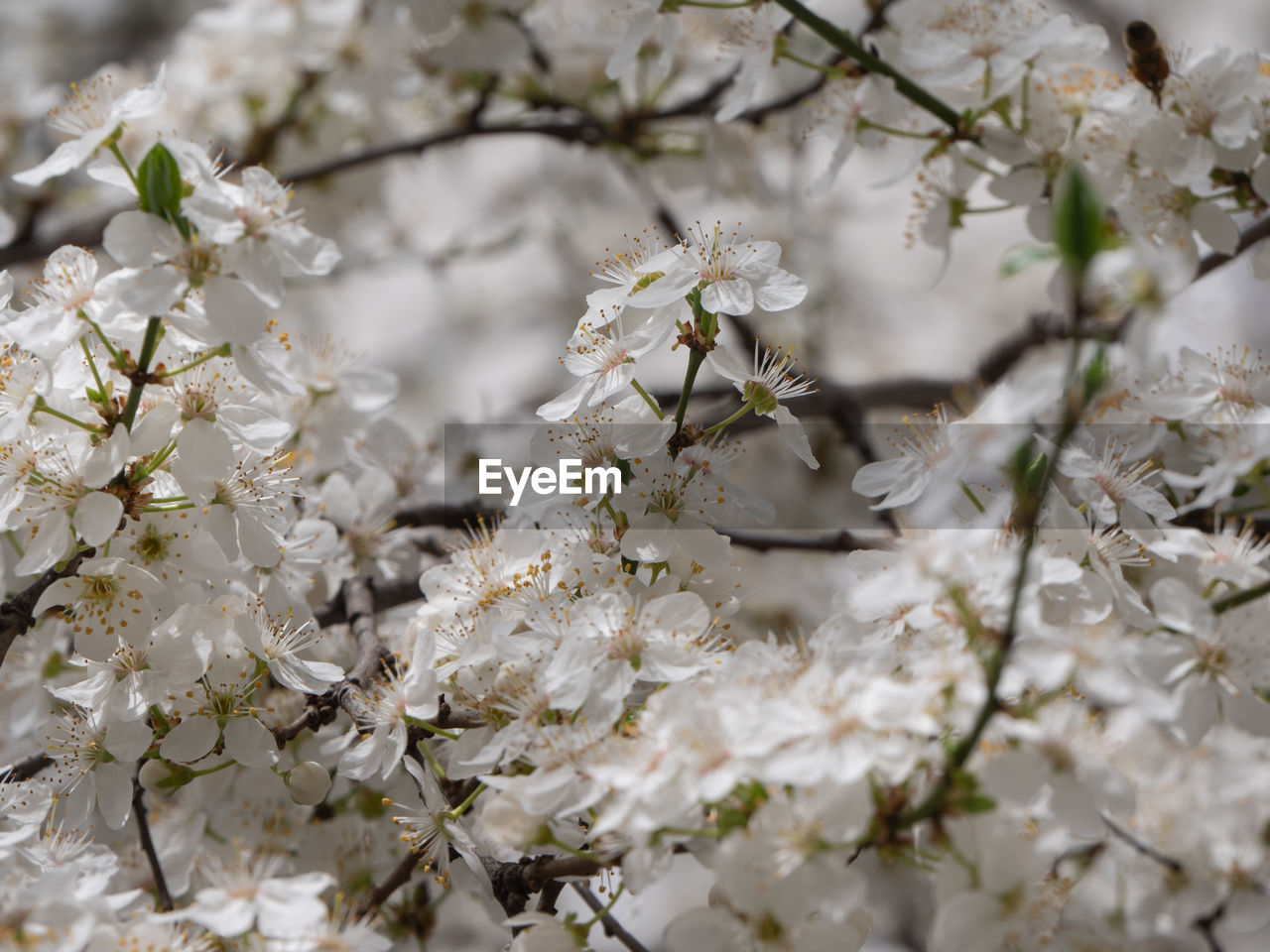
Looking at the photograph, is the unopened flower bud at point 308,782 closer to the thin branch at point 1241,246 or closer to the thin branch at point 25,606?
the thin branch at point 25,606

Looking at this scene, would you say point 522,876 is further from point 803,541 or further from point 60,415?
point 803,541

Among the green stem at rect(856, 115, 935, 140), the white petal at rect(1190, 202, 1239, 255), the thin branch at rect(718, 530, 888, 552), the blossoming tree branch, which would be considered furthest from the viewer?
the thin branch at rect(718, 530, 888, 552)

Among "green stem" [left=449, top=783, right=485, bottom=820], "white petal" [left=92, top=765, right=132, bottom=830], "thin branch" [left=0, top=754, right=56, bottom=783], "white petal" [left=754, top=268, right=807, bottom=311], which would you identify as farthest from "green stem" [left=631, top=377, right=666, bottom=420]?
"thin branch" [left=0, top=754, right=56, bottom=783]

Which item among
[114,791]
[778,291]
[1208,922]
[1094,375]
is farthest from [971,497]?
[1208,922]

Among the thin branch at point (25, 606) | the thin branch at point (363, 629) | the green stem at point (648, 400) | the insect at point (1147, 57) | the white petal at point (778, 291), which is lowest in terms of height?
the thin branch at point (363, 629)

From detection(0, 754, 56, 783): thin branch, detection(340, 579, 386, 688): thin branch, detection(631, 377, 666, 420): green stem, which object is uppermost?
detection(631, 377, 666, 420): green stem

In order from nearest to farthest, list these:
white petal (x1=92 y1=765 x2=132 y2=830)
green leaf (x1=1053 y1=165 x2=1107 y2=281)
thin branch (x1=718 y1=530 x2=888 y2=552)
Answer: green leaf (x1=1053 y1=165 x2=1107 y2=281) → white petal (x1=92 y1=765 x2=132 y2=830) → thin branch (x1=718 y1=530 x2=888 y2=552)

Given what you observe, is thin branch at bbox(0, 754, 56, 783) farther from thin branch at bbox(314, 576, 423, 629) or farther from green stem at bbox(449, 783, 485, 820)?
green stem at bbox(449, 783, 485, 820)

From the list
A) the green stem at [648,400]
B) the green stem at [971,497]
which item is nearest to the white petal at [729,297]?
the green stem at [648,400]
